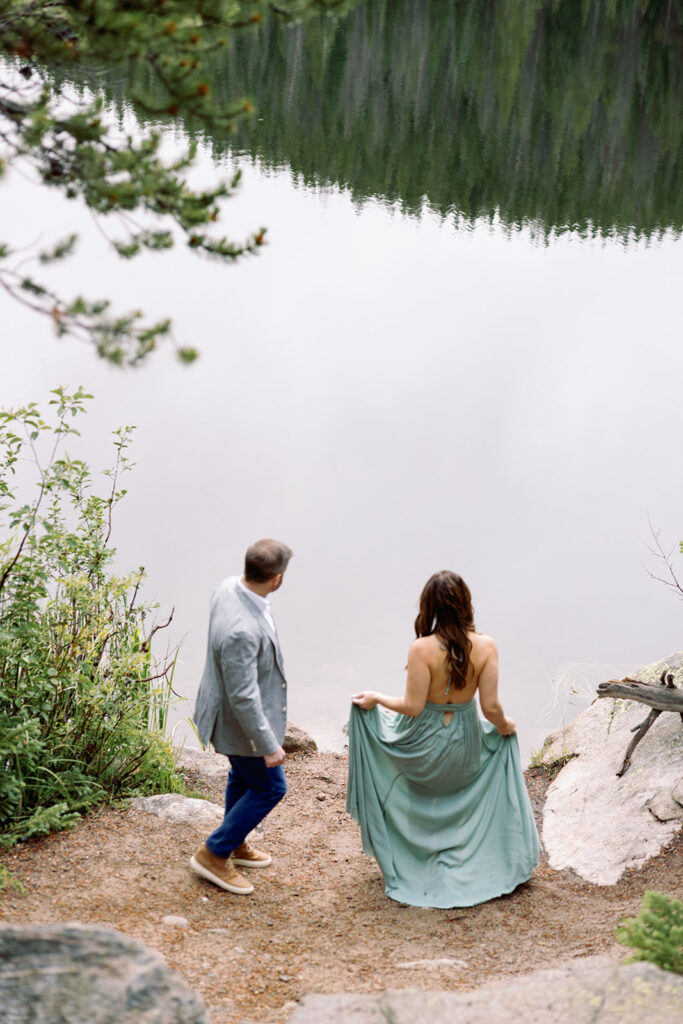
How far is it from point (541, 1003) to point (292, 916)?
2.16m

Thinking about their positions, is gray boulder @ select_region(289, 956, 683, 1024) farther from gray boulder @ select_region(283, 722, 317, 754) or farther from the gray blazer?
gray boulder @ select_region(283, 722, 317, 754)

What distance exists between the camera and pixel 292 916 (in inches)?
192

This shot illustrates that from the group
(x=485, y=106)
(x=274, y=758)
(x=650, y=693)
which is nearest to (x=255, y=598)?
(x=274, y=758)

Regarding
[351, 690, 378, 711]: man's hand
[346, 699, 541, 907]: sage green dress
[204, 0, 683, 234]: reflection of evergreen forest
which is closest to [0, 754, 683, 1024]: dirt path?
[346, 699, 541, 907]: sage green dress

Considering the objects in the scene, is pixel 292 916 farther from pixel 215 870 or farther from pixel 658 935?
pixel 658 935

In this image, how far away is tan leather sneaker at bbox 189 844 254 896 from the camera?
495cm

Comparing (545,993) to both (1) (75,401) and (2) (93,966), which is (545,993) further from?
(1) (75,401)

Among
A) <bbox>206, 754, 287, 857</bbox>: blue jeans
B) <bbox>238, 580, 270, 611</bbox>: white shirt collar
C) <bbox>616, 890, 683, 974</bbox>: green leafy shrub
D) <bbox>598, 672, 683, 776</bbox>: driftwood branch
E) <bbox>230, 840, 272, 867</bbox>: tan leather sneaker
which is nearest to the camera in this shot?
<bbox>616, 890, 683, 974</bbox>: green leafy shrub

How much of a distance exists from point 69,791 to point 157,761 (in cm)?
68

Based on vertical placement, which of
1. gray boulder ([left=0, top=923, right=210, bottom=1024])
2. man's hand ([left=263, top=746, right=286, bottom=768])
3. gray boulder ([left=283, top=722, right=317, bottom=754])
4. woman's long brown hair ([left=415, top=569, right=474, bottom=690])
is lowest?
gray boulder ([left=283, top=722, right=317, bottom=754])

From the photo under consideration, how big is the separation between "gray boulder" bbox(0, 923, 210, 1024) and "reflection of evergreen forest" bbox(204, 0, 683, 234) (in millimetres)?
17054

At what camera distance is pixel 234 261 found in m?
3.14

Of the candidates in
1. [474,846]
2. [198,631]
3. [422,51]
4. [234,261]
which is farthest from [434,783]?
[422,51]

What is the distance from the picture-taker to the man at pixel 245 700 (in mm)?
4633
